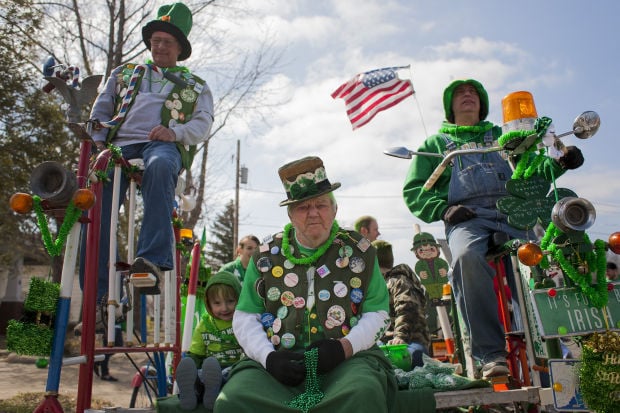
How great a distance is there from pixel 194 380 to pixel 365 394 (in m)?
0.91

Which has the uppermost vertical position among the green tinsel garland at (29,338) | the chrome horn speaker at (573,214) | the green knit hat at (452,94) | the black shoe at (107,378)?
the green knit hat at (452,94)

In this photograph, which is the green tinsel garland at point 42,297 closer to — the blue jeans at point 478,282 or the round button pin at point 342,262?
the round button pin at point 342,262

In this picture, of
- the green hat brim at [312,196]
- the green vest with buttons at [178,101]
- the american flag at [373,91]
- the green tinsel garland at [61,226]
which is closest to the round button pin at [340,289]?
the green hat brim at [312,196]

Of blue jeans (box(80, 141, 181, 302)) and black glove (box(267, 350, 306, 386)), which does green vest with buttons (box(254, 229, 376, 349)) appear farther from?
blue jeans (box(80, 141, 181, 302))

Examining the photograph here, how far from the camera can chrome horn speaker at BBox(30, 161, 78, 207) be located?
9.09 ft

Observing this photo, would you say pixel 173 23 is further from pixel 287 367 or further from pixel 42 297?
pixel 287 367

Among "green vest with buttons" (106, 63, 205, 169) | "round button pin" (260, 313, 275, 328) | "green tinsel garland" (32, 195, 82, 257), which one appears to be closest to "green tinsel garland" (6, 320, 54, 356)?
"green tinsel garland" (32, 195, 82, 257)

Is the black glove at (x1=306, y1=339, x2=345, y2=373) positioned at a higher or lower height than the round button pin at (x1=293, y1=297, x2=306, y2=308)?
lower

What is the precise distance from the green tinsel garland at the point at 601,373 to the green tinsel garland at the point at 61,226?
264cm

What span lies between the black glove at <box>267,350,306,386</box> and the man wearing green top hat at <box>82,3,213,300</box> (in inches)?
48.5

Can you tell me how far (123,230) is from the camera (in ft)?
56.5

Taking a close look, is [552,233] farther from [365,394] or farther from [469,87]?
[469,87]

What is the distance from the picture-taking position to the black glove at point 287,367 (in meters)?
2.45

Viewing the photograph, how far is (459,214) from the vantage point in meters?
3.51
